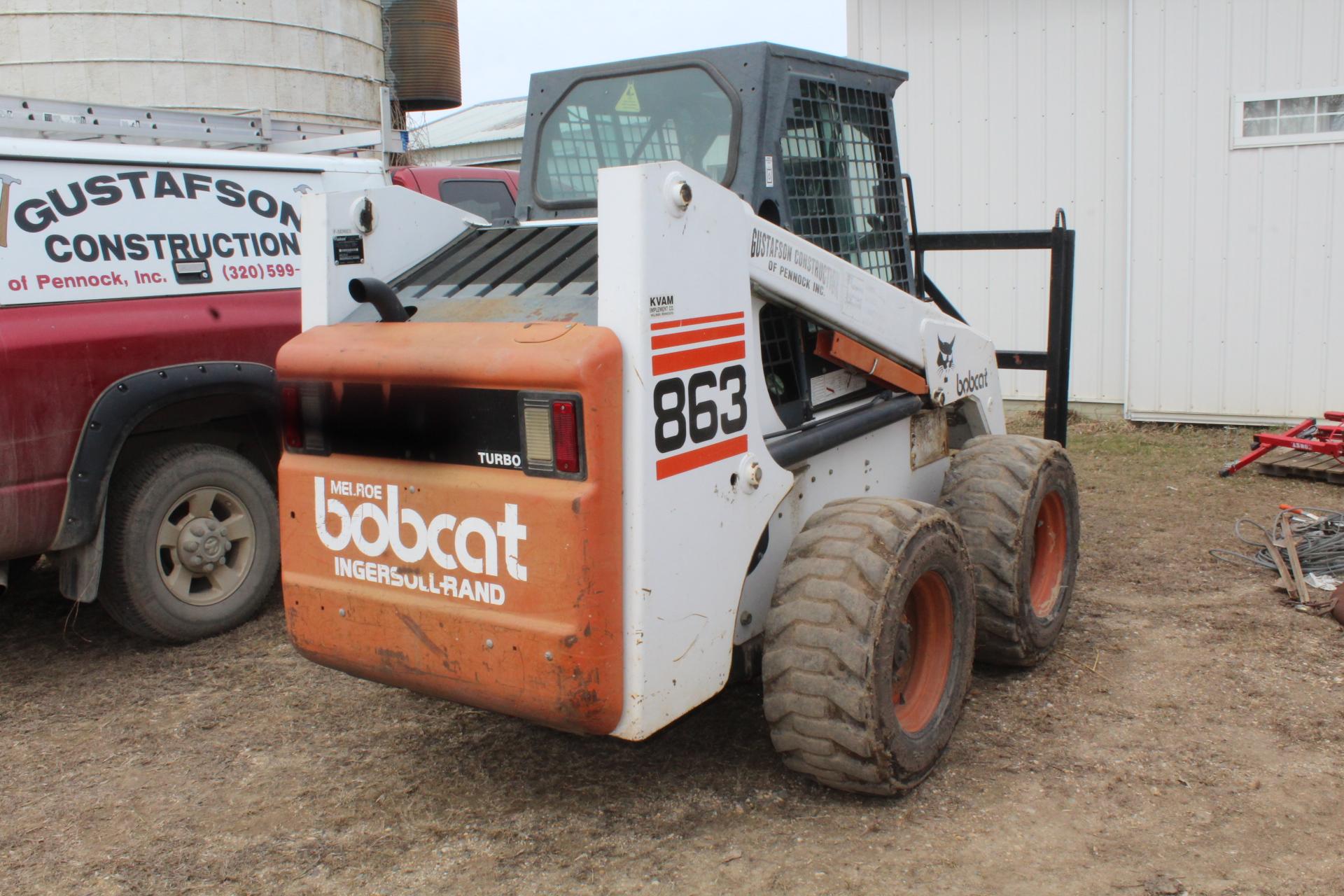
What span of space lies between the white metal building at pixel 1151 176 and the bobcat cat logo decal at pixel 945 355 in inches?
216

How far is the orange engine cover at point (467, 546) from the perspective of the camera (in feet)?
10.1

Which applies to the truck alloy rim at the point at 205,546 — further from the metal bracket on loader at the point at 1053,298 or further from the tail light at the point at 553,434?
the metal bracket on loader at the point at 1053,298

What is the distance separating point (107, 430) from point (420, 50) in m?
11.1

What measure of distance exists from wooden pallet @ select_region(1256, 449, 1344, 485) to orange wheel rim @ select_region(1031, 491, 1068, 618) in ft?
12.2

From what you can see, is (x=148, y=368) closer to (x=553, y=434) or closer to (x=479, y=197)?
(x=553, y=434)

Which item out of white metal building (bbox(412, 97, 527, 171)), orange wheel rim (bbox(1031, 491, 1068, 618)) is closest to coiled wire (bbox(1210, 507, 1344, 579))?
orange wheel rim (bbox(1031, 491, 1068, 618))

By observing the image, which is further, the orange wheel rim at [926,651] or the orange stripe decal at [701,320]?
the orange wheel rim at [926,651]

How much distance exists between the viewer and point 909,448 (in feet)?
15.6

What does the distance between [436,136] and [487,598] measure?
2735 centimetres

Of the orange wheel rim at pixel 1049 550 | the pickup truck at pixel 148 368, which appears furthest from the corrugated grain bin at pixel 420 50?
the orange wheel rim at pixel 1049 550

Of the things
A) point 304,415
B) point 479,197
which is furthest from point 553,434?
point 479,197

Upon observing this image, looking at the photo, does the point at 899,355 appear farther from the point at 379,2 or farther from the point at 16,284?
the point at 379,2

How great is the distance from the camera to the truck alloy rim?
17.5ft

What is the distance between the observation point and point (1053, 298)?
5.89 metres
